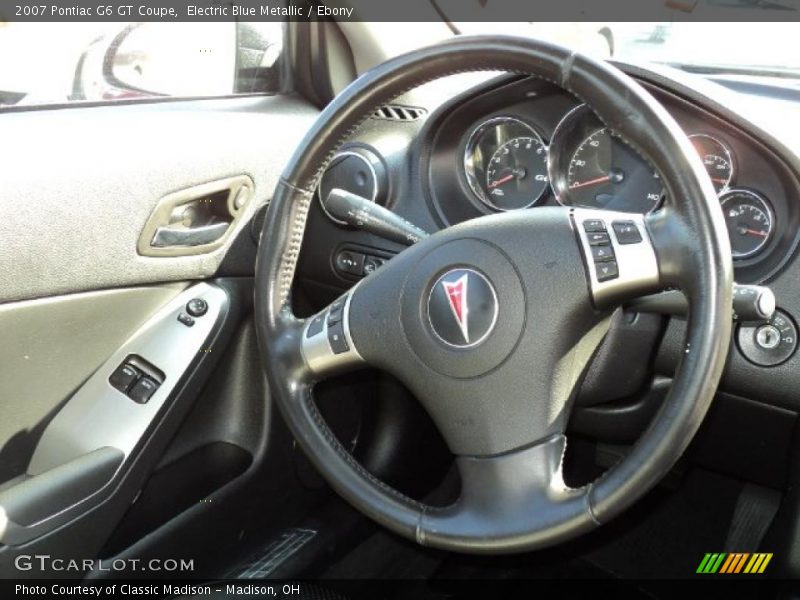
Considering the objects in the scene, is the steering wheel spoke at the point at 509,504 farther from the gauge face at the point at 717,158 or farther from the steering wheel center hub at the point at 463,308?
the gauge face at the point at 717,158

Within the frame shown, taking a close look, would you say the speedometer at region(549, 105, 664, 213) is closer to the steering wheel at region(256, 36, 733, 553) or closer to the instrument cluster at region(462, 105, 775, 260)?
the instrument cluster at region(462, 105, 775, 260)

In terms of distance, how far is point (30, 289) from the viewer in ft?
5.71

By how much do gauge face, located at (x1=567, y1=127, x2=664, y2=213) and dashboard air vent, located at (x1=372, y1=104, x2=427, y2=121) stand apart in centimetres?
38

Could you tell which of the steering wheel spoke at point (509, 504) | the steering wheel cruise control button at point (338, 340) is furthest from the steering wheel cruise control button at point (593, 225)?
the steering wheel cruise control button at point (338, 340)

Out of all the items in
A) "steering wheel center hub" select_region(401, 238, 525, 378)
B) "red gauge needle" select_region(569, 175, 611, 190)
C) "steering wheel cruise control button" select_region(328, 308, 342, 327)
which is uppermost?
"red gauge needle" select_region(569, 175, 611, 190)

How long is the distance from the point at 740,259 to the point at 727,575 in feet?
2.74

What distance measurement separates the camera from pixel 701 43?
2.06 metres

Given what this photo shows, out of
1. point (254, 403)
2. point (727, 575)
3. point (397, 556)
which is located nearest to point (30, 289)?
point (254, 403)

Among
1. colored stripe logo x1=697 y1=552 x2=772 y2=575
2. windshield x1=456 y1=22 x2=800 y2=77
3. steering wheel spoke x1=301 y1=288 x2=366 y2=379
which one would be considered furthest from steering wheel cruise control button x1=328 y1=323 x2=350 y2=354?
colored stripe logo x1=697 y1=552 x2=772 y2=575

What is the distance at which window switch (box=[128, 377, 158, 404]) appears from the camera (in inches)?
75.0

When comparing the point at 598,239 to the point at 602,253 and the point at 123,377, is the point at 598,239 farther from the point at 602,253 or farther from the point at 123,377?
the point at 123,377

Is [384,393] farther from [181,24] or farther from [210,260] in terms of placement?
[181,24]

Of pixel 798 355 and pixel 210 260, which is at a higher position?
pixel 798 355

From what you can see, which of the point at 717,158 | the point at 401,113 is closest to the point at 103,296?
the point at 401,113
